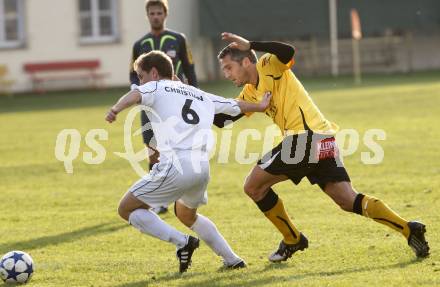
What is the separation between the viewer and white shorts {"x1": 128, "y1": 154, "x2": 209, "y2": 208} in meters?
7.08

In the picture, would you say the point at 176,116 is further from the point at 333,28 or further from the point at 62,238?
the point at 333,28

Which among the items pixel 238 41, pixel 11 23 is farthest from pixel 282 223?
pixel 11 23

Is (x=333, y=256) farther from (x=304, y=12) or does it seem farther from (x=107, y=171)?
(x=304, y=12)

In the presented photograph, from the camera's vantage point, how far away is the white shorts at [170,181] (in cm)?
708

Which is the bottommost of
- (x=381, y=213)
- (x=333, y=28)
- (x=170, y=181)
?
(x=381, y=213)

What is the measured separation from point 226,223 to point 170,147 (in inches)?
109

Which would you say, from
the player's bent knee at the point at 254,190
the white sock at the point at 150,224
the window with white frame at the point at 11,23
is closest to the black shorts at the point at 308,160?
the player's bent knee at the point at 254,190

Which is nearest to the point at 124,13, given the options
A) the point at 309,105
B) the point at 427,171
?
the point at 427,171

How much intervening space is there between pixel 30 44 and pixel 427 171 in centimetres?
2387

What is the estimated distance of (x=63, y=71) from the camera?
3447 centimetres

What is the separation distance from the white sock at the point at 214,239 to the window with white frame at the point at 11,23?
91.7 feet

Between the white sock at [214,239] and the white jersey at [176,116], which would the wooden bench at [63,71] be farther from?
the white jersey at [176,116]

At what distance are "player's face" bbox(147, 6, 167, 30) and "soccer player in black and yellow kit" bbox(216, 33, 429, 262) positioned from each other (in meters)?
3.17

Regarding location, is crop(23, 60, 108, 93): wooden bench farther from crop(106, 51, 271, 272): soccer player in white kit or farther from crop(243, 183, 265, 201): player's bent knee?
crop(106, 51, 271, 272): soccer player in white kit
